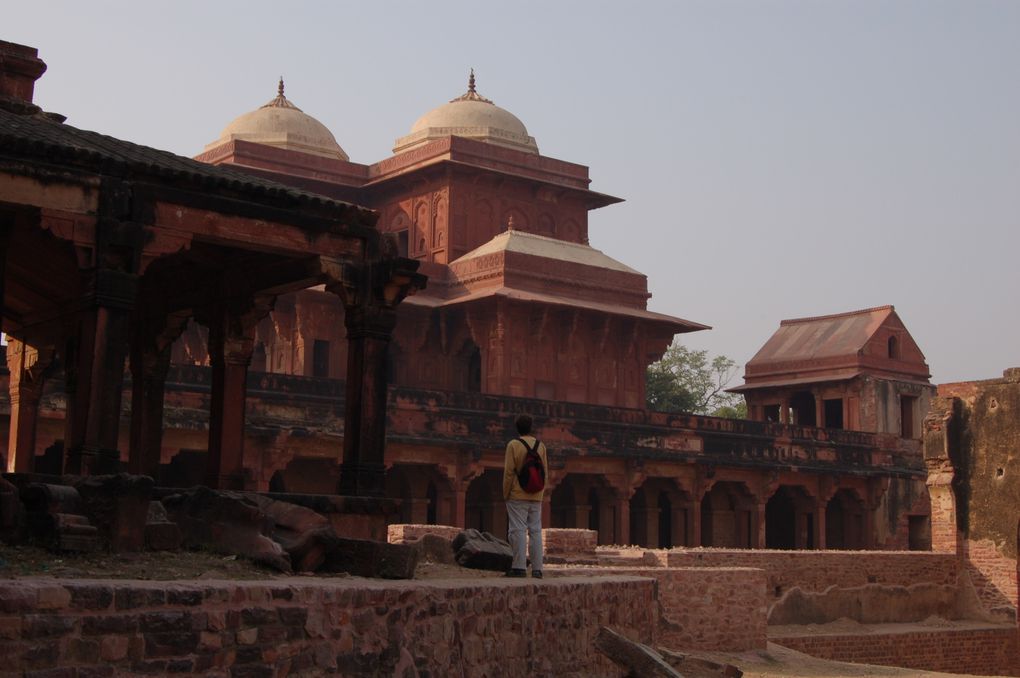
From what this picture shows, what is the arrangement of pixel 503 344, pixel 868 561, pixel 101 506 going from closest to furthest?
pixel 101 506
pixel 868 561
pixel 503 344

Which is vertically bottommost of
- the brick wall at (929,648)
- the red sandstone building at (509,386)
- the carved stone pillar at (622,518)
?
the brick wall at (929,648)

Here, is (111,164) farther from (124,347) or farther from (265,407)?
(265,407)

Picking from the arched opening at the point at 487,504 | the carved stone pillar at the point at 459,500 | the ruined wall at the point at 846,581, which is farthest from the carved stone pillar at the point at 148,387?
the arched opening at the point at 487,504

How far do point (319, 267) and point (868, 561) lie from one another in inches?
600

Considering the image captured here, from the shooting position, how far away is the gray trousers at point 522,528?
987cm

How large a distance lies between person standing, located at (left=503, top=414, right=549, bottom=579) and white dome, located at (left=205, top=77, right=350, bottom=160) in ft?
89.5

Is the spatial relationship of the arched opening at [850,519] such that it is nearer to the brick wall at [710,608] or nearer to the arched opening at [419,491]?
the arched opening at [419,491]

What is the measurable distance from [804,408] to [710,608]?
29814mm

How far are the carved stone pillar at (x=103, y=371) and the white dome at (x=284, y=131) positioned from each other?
26.5 metres

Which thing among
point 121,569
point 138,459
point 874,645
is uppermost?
point 138,459

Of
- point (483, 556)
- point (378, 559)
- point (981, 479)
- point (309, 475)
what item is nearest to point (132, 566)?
point (378, 559)

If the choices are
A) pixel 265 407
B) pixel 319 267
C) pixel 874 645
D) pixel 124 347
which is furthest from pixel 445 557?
pixel 874 645

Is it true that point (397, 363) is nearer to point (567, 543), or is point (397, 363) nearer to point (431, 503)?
point (431, 503)

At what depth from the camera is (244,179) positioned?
11422mm
